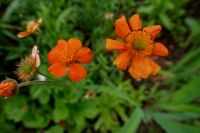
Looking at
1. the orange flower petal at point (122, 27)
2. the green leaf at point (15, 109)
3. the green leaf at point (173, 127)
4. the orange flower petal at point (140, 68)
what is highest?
the orange flower petal at point (122, 27)

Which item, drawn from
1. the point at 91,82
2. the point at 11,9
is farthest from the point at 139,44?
the point at 11,9

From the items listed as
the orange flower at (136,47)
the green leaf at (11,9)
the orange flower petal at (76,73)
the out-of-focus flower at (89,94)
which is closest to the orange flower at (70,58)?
the orange flower petal at (76,73)

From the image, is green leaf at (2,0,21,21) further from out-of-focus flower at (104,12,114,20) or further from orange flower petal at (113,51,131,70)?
orange flower petal at (113,51,131,70)

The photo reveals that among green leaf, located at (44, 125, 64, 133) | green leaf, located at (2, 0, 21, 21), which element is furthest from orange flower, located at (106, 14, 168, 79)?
green leaf, located at (2, 0, 21, 21)

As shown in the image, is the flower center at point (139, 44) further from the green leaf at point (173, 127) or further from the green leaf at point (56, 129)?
the green leaf at point (56, 129)

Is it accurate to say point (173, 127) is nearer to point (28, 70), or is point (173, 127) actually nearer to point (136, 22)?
point (136, 22)

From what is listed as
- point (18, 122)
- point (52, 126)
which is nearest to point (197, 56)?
point (52, 126)
